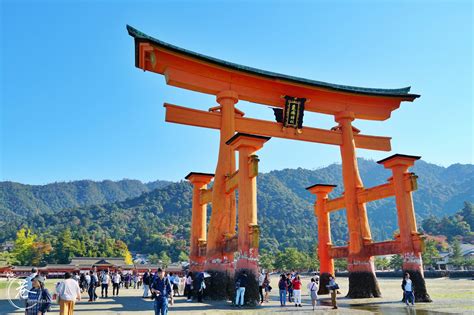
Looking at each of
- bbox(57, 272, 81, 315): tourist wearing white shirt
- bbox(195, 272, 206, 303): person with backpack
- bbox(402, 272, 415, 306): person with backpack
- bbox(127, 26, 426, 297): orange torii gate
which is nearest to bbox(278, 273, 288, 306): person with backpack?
bbox(127, 26, 426, 297): orange torii gate

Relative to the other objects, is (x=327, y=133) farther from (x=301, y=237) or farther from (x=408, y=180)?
(x=301, y=237)

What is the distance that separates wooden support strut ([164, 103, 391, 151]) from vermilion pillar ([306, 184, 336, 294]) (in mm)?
3107

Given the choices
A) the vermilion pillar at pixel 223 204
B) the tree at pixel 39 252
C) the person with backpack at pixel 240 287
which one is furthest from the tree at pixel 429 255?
the tree at pixel 39 252

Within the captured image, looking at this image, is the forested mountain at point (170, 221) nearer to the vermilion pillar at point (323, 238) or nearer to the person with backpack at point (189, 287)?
the vermilion pillar at point (323, 238)

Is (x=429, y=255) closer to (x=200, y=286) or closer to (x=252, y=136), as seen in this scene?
(x=200, y=286)

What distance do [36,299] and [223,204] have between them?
9158 mm

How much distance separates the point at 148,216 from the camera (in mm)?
152750

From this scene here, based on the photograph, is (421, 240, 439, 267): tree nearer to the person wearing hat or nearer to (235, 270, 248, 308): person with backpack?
(235, 270, 248, 308): person with backpack

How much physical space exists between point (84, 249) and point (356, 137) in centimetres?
6757

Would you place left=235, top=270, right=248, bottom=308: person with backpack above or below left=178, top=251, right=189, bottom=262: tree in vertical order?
below

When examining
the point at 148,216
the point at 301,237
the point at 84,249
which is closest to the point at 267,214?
the point at 301,237

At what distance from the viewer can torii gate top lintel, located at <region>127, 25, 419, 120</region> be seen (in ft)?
51.9

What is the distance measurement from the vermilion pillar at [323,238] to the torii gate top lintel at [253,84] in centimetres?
452

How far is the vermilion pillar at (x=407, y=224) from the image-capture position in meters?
15.8
